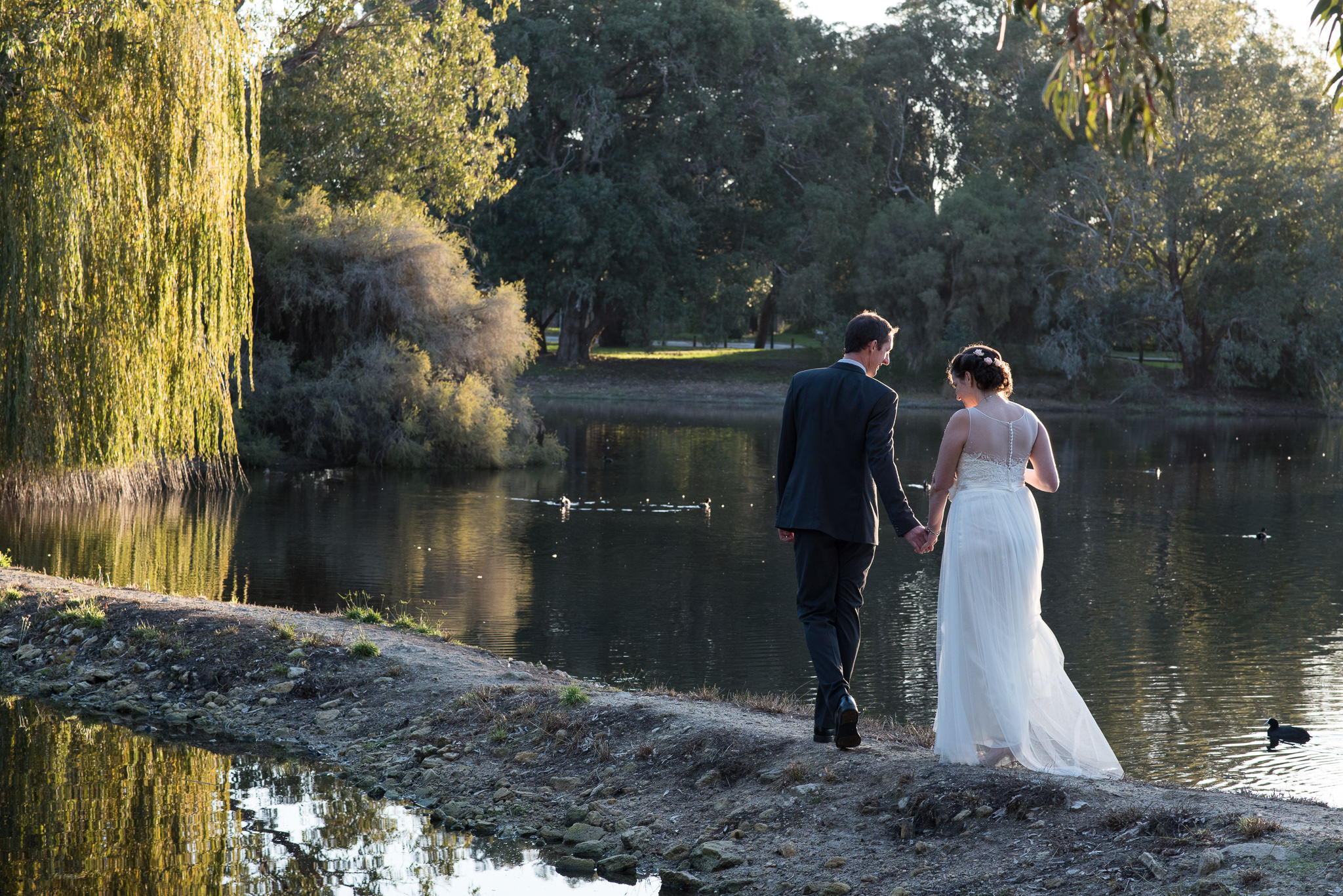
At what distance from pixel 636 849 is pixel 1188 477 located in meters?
25.1

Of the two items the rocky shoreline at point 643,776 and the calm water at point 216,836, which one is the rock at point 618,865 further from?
the calm water at point 216,836

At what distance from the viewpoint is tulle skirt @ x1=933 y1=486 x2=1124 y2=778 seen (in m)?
5.85

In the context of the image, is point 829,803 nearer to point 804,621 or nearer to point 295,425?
point 804,621

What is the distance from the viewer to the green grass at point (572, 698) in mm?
7402

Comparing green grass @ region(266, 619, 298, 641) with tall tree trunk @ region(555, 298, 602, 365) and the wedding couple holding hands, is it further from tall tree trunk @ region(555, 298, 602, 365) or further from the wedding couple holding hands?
tall tree trunk @ region(555, 298, 602, 365)

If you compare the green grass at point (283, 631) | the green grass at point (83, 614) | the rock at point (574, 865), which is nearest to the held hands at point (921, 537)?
the rock at point (574, 865)

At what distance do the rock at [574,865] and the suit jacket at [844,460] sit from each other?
6.01 ft

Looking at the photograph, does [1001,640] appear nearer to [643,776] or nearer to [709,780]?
[709,780]

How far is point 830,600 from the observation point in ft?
20.4

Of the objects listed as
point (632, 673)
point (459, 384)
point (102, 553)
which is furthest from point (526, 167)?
point (632, 673)

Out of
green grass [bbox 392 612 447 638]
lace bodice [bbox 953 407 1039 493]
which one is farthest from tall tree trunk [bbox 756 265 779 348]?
lace bodice [bbox 953 407 1039 493]

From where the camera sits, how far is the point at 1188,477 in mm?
28078

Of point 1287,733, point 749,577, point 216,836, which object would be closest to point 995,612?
point 216,836

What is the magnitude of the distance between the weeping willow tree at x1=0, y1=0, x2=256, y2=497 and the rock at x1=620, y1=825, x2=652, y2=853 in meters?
8.08
